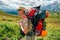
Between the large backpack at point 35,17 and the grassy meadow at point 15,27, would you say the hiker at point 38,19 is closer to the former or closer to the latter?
the large backpack at point 35,17

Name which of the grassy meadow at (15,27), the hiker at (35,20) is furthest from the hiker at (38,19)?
the grassy meadow at (15,27)

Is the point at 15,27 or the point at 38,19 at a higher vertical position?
the point at 38,19

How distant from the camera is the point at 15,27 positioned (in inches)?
189

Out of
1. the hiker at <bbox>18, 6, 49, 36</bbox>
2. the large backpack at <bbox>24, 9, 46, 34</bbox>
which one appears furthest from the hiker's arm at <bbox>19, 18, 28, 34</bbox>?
the large backpack at <bbox>24, 9, 46, 34</bbox>

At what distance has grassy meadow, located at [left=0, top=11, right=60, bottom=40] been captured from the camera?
15.6 ft

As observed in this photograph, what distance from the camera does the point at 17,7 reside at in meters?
4.91

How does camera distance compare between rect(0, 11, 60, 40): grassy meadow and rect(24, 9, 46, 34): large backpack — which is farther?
rect(0, 11, 60, 40): grassy meadow

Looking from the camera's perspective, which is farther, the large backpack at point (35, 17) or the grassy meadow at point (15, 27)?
the grassy meadow at point (15, 27)

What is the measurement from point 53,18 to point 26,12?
25.6 inches

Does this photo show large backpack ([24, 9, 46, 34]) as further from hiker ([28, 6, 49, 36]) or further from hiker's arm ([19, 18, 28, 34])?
hiker's arm ([19, 18, 28, 34])

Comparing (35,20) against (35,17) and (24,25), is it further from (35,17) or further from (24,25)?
(24,25)

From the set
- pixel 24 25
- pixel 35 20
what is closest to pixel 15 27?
pixel 24 25

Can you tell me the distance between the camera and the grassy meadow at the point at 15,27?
4.74 m

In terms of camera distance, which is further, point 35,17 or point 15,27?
point 15,27
